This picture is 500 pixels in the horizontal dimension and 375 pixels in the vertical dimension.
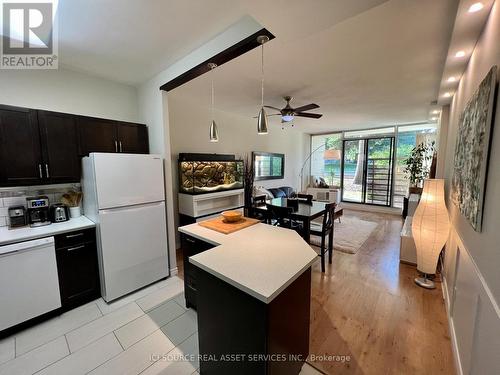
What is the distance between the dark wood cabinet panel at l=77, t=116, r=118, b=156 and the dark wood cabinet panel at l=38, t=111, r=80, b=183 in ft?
0.20

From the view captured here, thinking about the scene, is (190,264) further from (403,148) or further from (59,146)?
(403,148)

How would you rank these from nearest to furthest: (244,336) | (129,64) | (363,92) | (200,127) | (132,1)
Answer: (244,336) → (132,1) → (129,64) → (363,92) → (200,127)

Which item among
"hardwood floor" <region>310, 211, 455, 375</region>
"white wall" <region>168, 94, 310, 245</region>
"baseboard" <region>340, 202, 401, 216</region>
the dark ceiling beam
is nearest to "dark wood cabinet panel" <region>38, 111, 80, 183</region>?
the dark ceiling beam

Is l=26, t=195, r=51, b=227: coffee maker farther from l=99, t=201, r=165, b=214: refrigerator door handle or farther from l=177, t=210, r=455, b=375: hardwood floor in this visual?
l=177, t=210, r=455, b=375: hardwood floor

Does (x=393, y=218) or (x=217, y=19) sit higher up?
(x=217, y=19)

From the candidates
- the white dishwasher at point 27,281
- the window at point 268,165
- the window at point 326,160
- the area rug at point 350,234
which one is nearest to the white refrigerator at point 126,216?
the white dishwasher at point 27,281

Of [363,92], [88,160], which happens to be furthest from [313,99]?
[88,160]

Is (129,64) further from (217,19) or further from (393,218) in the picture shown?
(393,218)

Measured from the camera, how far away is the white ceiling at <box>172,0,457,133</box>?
5.07 feet

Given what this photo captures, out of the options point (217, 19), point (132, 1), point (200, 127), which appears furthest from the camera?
point (200, 127)

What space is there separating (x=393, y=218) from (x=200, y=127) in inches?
210

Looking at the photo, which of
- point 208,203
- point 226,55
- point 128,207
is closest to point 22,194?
point 128,207

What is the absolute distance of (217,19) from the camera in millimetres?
1662

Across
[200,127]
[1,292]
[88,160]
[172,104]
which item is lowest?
[1,292]
